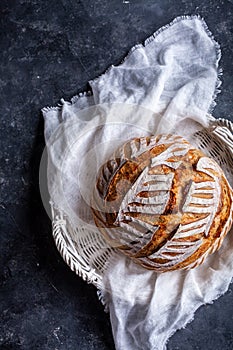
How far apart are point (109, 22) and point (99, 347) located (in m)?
0.75

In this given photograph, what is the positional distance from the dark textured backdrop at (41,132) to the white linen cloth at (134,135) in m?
0.06

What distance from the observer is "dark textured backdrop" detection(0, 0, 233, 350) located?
140 centimetres

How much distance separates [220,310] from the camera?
1.40 m

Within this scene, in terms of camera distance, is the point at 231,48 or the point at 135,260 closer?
the point at 135,260

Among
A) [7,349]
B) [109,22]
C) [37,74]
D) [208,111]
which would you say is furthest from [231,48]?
[7,349]

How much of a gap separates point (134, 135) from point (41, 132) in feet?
0.72

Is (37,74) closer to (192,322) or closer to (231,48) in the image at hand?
(231,48)

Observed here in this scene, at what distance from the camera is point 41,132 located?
1422mm

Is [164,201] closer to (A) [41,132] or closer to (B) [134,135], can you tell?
(B) [134,135]

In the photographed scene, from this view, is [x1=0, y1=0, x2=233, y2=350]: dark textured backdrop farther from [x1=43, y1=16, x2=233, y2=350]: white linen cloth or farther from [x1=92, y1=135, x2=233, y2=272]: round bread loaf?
[x1=92, y1=135, x2=233, y2=272]: round bread loaf

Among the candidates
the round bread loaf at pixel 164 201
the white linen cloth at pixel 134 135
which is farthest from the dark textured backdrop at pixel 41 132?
the round bread loaf at pixel 164 201

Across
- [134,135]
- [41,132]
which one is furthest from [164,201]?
[41,132]

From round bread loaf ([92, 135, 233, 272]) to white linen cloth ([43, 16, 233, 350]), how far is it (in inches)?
3.7

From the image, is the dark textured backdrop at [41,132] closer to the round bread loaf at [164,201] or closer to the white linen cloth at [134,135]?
the white linen cloth at [134,135]
